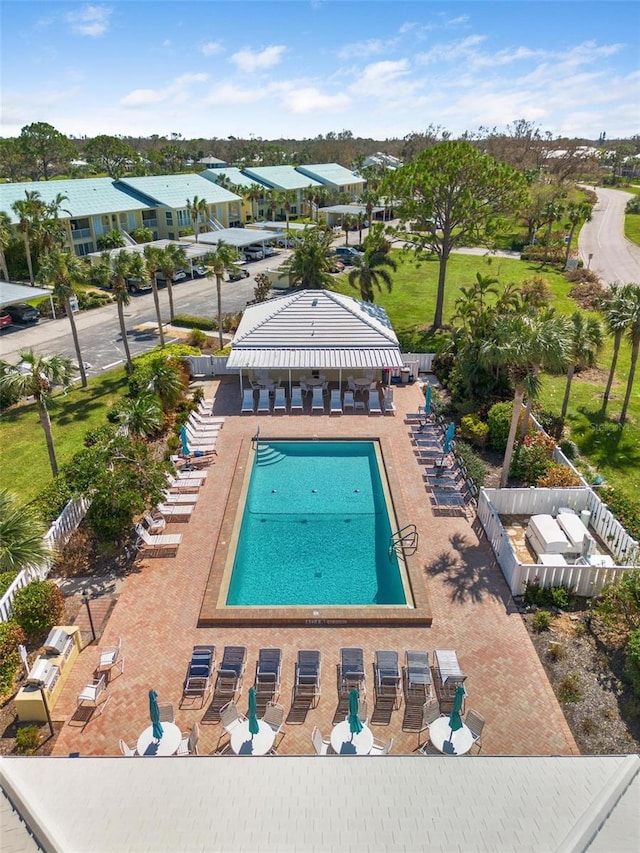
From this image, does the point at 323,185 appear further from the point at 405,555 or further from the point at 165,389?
the point at 405,555

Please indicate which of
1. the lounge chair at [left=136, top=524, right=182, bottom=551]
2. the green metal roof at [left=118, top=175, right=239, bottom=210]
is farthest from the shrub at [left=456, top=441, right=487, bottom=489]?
the green metal roof at [left=118, top=175, right=239, bottom=210]

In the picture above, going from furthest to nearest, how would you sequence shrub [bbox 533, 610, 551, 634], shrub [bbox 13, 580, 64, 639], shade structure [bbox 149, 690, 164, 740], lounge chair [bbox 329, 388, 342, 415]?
lounge chair [bbox 329, 388, 342, 415], shrub [bbox 533, 610, 551, 634], shrub [bbox 13, 580, 64, 639], shade structure [bbox 149, 690, 164, 740]

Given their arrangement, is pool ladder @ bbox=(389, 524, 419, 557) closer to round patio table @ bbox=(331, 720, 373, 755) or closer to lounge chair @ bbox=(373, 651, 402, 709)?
lounge chair @ bbox=(373, 651, 402, 709)

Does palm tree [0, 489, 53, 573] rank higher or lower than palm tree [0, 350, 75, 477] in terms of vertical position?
lower

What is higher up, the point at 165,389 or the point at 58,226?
the point at 58,226

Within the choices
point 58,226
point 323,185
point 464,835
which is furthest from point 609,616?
point 323,185

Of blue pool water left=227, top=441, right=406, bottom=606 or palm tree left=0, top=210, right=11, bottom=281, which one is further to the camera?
palm tree left=0, top=210, right=11, bottom=281

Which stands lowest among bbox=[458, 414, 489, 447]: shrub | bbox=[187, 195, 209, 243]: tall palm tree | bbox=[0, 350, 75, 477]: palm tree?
bbox=[458, 414, 489, 447]: shrub

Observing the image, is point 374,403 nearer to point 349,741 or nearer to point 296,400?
point 296,400

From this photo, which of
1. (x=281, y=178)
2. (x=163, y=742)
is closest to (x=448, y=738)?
(x=163, y=742)
